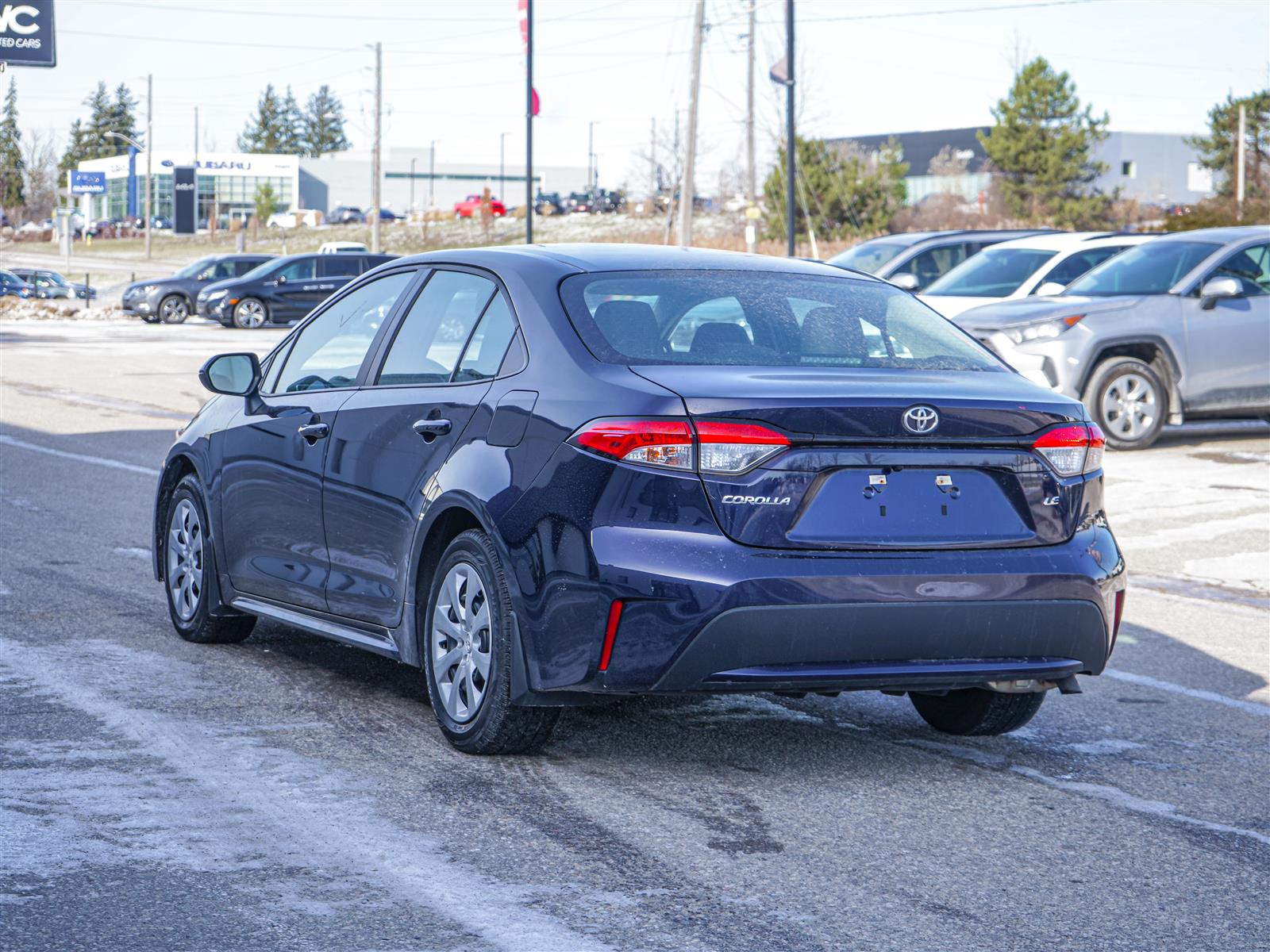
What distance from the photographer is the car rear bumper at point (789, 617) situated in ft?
15.2

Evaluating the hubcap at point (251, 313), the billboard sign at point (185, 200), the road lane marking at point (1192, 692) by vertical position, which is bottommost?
the road lane marking at point (1192, 692)

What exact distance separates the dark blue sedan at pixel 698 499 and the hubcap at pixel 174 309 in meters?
34.6

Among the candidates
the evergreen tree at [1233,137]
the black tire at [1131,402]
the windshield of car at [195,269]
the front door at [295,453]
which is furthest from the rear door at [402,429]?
the evergreen tree at [1233,137]

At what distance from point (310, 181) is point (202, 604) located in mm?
143647

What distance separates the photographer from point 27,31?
40.2 m

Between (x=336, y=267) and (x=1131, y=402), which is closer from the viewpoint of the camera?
(x=1131, y=402)

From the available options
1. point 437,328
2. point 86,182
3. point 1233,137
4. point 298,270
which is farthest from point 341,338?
point 1233,137

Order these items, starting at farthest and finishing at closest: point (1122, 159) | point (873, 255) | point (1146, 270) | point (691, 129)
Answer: point (1122, 159)
point (691, 129)
point (873, 255)
point (1146, 270)

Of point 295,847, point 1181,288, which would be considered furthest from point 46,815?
point 1181,288

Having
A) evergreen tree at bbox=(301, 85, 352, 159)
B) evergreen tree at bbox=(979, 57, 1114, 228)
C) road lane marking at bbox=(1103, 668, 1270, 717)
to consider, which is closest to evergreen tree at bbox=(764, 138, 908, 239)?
evergreen tree at bbox=(979, 57, 1114, 228)

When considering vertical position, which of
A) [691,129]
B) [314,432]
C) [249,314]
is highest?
[691,129]

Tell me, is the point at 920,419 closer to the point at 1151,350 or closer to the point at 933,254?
the point at 1151,350

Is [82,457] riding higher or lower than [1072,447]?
lower

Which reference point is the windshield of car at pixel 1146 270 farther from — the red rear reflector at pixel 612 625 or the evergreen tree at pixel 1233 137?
the evergreen tree at pixel 1233 137
